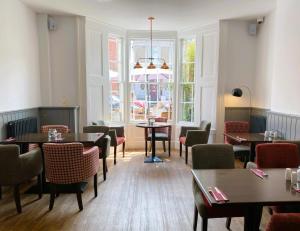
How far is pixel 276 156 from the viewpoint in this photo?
2688mm

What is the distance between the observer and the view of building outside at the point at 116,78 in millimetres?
6164

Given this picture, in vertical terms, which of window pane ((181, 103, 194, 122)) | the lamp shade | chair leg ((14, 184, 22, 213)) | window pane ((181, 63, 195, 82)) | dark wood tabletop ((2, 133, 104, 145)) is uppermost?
window pane ((181, 63, 195, 82))

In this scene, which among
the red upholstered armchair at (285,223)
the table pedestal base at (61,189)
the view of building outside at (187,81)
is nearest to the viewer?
the red upholstered armchair at (285,223)

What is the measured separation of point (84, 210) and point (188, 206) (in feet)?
4.29

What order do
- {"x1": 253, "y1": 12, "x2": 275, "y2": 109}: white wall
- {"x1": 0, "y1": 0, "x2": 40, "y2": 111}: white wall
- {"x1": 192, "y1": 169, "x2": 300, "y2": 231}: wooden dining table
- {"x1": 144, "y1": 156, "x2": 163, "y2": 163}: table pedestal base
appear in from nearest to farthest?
{"x1": 192, "y1": 169, "x2": 300, "y2": 231}: wooden dining table → {"x1": 0, "y1": 0, "x2": 40, "y2": 111}: white wall → {"x1": 253, "y1": 12, "x2": 275, "y2": 109}: white wall → {"x1": 144, "y1": 156, "x2": 163, "y2": 163}: table pedestal base

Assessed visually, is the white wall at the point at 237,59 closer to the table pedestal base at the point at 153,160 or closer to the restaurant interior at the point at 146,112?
the restaurant interior at the point at 146,112

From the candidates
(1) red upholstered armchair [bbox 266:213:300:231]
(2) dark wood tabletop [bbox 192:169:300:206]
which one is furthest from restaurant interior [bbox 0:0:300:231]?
(1) red upholstered armchair [bbox 266:213:300:231]

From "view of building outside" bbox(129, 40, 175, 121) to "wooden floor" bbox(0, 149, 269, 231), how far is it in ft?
7.99

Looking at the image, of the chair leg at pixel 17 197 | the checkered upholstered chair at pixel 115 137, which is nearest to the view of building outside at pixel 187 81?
the checkered upholstered chair at pixel 115 137

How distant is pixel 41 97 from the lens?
5.32m

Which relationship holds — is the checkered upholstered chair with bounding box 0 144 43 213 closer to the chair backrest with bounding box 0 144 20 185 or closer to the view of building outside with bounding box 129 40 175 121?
the chair backrest with bounding box 0 144 20 185

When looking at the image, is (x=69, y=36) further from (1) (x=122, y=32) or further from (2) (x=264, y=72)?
(2) (x=264, y=72)

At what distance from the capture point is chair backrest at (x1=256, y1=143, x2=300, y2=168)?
2670mm

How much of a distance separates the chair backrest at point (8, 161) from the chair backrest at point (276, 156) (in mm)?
2669
